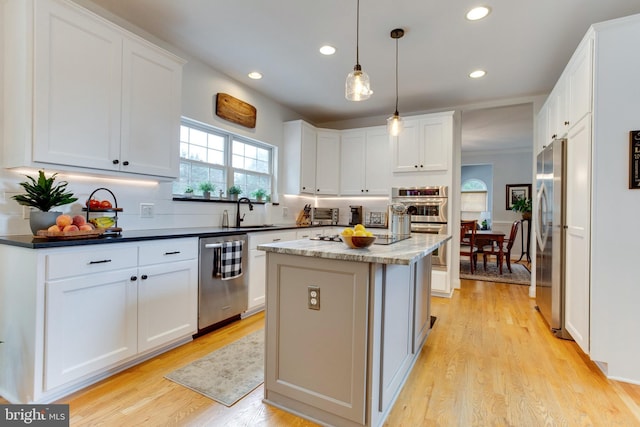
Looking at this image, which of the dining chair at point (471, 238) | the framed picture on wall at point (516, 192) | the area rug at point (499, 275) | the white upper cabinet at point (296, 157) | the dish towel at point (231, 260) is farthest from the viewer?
the framed picture on wall at point (516, 192)

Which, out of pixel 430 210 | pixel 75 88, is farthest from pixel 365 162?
pixel 75 88

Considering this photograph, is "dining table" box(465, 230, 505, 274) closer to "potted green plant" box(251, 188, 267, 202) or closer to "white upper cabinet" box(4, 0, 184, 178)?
"potted green plant" box(251, 188, 267, 202)

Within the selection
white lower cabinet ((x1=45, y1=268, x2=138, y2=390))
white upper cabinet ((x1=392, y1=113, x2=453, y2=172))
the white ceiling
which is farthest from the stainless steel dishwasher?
white upper cabinet ((x1=392, y1=113, x2=453, y2=172))

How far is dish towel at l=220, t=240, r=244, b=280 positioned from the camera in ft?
9.00

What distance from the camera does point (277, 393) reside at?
1.77m

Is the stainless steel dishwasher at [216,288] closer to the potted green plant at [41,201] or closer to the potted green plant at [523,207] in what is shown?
the potted green plant at [41,201]

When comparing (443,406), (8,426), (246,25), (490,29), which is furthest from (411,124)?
(8,426)

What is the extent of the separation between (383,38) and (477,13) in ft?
2.48

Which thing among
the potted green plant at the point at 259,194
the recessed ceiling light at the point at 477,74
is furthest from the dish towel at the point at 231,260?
the recessed ceiling light at the point at 477,74

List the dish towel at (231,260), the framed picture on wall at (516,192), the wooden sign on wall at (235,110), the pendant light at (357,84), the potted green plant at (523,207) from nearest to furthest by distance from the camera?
the pendant light at (357,84) → the dish towel at (231,260) → the wooden sign on wall at (235,110) → the potted green plant at (523,207) → the framed picture on wall at (516,192)

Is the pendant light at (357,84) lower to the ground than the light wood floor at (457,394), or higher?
higher

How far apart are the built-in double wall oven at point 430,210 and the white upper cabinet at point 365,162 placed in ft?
1.33

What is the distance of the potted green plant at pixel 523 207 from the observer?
7.15 meters

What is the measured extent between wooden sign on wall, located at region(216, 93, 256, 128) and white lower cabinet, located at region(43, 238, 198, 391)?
1718 mm
